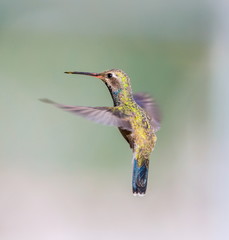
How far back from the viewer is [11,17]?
258 centimetres

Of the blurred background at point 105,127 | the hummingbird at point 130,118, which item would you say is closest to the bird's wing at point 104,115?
the hummingbird at point 130,118

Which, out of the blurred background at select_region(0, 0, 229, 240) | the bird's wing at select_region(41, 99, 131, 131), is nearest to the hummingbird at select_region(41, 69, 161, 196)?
the bird's wing at select_region(41, 99, 131, 131)

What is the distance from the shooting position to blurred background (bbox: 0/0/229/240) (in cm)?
252

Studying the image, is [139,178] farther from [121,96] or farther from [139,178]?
[121,96]

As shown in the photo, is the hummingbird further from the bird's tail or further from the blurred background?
the blurred background

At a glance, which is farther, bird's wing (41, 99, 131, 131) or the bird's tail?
the bird's tail

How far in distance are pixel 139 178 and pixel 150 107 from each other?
12 centimetres

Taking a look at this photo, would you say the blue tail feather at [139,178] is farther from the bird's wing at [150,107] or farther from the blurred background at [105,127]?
the blurred background at [105,127]

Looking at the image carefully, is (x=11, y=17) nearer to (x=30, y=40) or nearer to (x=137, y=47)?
(x=30, y=40)

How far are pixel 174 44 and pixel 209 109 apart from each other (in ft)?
1.46

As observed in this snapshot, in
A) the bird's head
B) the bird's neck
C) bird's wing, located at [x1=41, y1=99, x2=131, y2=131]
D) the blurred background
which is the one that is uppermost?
the blurred background

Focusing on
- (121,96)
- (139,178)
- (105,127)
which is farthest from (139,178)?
(105,127)

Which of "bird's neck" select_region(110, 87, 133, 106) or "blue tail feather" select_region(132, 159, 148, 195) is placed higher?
"bird's neck" select_region(110, 87, 133, 106)

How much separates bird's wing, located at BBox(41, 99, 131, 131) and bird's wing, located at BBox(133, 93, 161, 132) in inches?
3.4
